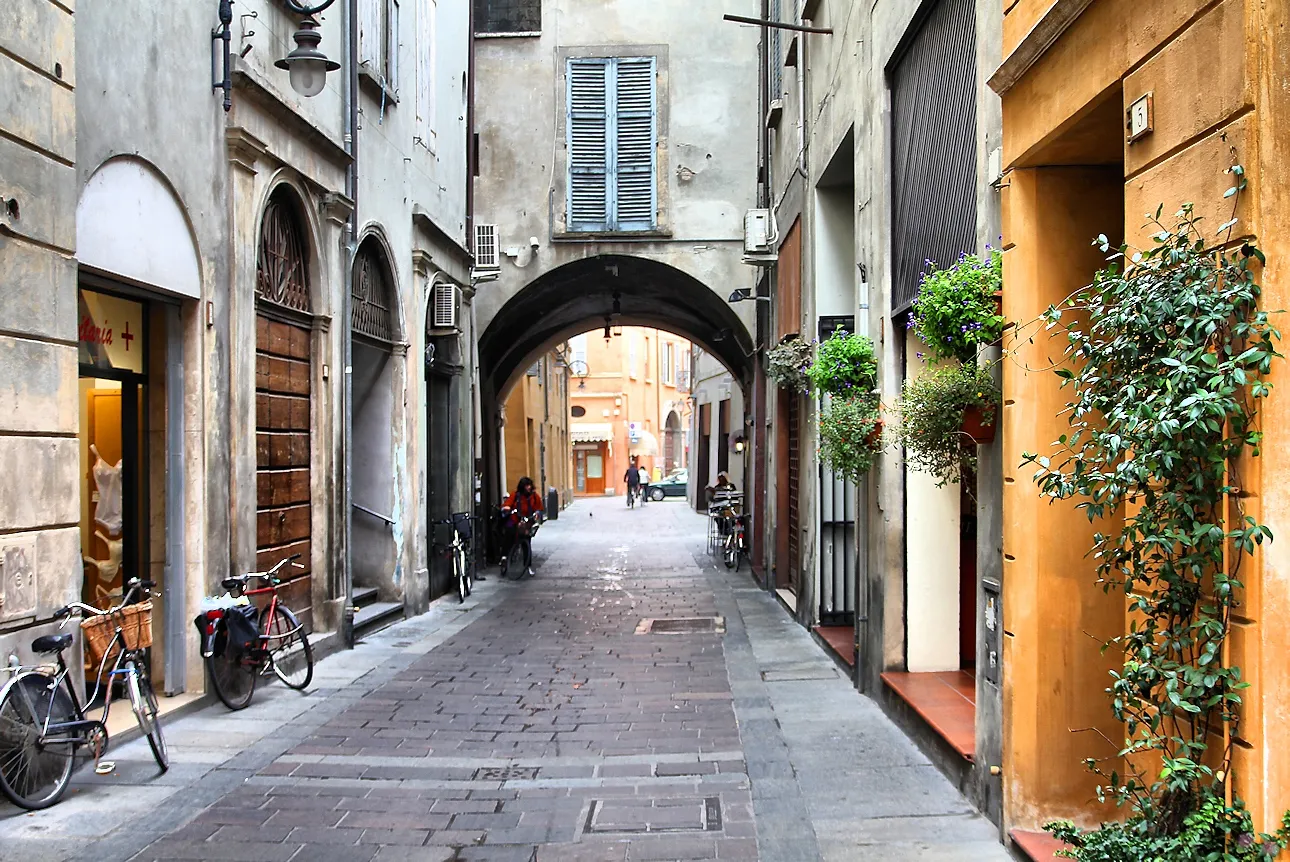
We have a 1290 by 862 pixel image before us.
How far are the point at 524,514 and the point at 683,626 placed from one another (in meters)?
6.56

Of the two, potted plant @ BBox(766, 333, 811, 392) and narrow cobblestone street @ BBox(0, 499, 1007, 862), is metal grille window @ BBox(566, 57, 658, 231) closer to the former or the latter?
potted plant @ BBox(766, 333, 811, 392)

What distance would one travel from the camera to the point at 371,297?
12438 millimetres

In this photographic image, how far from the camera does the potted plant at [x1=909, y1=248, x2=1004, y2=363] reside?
505cm

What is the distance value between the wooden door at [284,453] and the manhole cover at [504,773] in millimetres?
3526

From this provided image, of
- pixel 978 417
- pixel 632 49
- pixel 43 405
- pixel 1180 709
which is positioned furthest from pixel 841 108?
pixel 632 49

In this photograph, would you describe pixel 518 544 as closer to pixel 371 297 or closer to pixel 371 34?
pixel 371 297

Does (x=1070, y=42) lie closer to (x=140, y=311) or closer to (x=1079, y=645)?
(x=1079, y=645)

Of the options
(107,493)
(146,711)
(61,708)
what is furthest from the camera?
(107,493)

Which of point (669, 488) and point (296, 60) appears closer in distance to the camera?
point (296, 60)

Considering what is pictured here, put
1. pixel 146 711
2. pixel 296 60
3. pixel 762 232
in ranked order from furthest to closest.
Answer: pixel 762 232 → pixel 296 60 → pixel 146 711

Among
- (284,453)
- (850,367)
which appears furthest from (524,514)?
(850,367)

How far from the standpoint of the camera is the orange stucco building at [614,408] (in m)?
55.9

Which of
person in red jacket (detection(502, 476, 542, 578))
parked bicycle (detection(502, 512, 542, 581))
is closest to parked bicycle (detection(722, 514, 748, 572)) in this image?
person in red jacket (detection(502, 476, 542, 578))

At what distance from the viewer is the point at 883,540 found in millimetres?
7918
